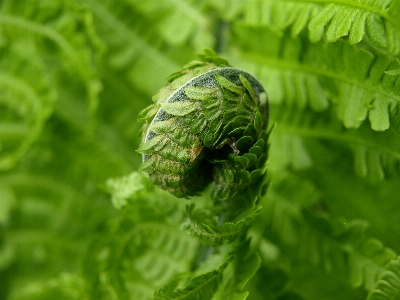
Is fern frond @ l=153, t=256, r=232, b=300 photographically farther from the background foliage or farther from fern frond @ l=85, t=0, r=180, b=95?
fern frond @ l=85, t=0, r=180, b=95

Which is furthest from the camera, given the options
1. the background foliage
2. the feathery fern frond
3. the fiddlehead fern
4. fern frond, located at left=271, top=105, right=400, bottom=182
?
the feathery fern frond

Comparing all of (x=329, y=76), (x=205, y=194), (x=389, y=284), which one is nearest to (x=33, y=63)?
(x=205, y=194)

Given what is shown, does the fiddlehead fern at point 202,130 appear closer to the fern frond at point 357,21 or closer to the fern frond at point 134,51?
the fern frond at point 357,21

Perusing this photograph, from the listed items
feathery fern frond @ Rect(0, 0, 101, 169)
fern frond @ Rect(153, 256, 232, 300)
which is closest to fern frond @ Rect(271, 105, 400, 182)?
fern frond @ Rect(153, 256, 232, 300)

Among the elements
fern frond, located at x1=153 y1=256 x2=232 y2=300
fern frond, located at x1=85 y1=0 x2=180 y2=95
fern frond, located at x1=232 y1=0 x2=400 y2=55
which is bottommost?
fern frond, located at x1=153 y1=256 x2=232 y2=300

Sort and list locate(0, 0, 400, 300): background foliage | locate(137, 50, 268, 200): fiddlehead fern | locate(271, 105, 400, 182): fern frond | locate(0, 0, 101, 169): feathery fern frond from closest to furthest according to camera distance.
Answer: locate(137, 50, 268, 200): fiddlehead fern
locate(0, 0, 400, 300): background foliage
locate(271, 105, 400, 182): fern frond
locate(0, 0, 101, 169): feathery fern frond

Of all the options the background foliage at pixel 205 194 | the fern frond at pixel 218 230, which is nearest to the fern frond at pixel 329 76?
the background foliage at pixel 205 194
